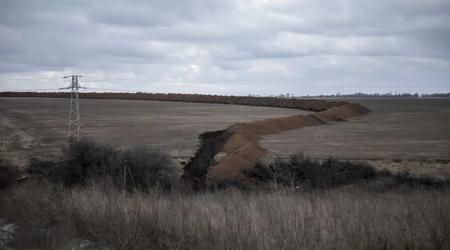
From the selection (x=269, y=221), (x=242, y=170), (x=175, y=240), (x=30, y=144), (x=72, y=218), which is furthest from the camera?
(x=30, y=144)

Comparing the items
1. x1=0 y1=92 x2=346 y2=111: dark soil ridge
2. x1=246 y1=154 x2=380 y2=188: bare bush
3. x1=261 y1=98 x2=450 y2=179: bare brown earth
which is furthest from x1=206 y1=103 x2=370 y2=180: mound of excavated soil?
x1=0 y1=92 x2=346 y2=111: dark soil ridge

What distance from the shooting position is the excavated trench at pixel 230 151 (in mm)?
18766

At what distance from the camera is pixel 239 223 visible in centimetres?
859

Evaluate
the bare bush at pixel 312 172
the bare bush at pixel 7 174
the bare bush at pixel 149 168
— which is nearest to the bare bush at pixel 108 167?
the bare bush at pixel 149 168

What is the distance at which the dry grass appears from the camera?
298 inches

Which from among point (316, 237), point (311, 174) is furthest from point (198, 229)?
point (311, 174)

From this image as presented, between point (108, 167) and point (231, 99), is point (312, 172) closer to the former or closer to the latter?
point (108, 167)

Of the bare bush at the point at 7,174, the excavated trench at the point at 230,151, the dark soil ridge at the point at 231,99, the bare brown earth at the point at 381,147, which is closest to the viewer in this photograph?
the bare bush at the point at 7,174

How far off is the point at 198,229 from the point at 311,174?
9727 millimetres

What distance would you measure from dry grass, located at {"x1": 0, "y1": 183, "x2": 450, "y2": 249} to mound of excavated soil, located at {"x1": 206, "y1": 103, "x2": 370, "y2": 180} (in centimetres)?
719

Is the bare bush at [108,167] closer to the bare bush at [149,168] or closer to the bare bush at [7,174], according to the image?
the bare bush at [149,168]

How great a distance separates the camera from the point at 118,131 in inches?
1419

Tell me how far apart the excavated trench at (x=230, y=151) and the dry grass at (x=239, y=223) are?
270 inches

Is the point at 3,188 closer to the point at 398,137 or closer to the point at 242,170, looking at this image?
the point at 242,170
